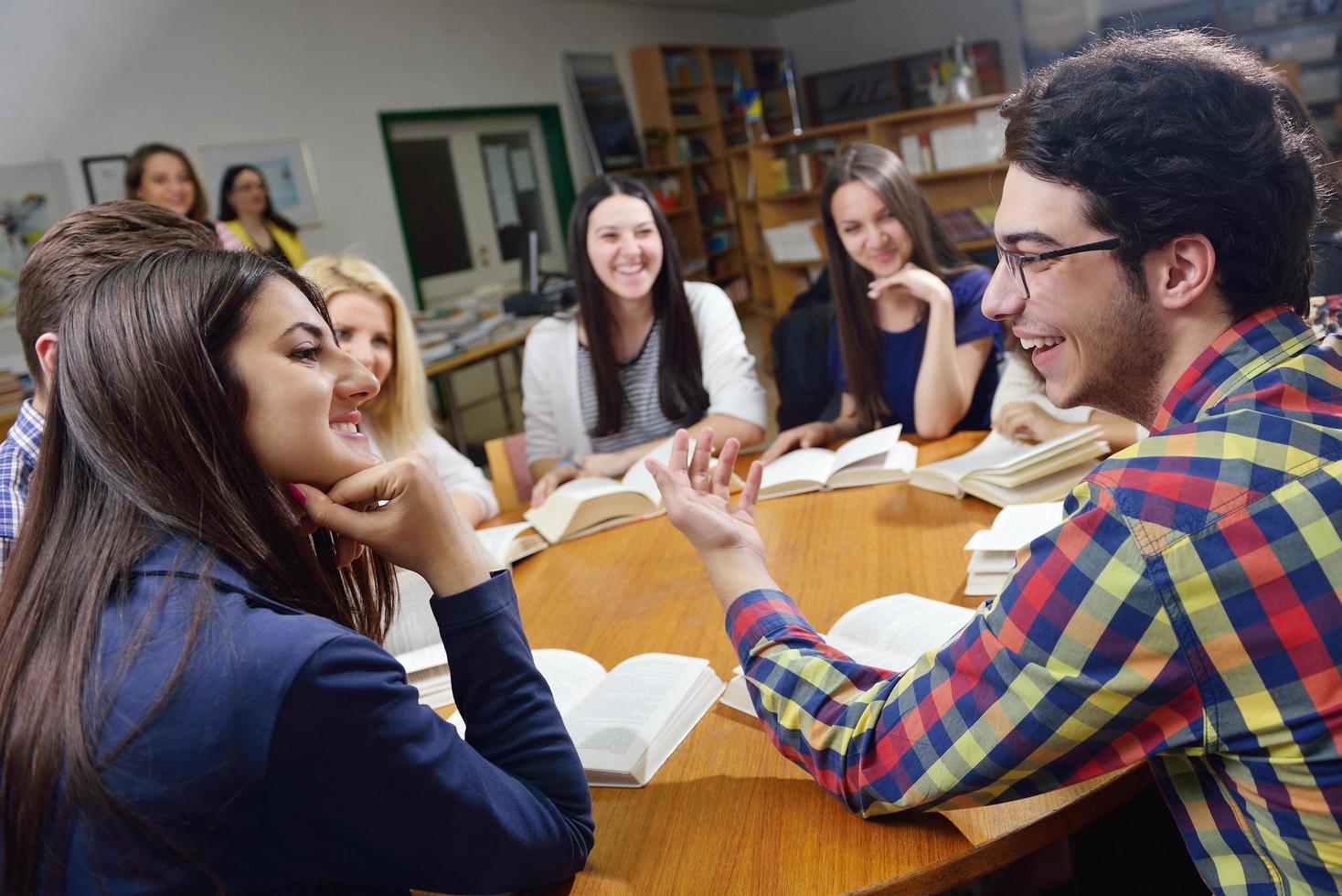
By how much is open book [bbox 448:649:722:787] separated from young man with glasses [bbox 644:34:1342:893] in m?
0.16

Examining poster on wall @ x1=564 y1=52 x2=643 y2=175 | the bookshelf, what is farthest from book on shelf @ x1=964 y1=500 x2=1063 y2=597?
the bookshelf

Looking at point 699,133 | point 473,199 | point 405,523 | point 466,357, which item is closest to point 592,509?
point 405,523

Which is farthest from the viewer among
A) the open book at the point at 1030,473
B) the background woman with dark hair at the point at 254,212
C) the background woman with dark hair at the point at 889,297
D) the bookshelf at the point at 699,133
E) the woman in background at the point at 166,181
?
the bookshelf at the point at 699,133

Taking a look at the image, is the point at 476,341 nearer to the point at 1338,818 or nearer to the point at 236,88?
the point at 236,88

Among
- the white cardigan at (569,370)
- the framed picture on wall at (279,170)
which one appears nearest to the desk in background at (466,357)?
the framed picture on wall at (279,170)

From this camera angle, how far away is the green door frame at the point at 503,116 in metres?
6.49

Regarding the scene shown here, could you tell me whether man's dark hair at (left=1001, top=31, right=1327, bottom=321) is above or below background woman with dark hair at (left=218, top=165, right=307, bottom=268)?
below

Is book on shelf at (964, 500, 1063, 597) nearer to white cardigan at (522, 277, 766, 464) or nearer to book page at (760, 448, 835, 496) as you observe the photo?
book page at (760, 448, 835, 496)

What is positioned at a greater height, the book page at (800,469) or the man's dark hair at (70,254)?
the man's dark hair at (70,254)

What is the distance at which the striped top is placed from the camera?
286 centimetres

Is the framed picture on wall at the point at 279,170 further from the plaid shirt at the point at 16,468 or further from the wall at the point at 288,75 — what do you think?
the plaid shirt at the point at 16,468

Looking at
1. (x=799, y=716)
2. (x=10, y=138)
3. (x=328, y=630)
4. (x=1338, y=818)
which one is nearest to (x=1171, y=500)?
(x=1338, y=818)

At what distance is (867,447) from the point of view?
2.05m

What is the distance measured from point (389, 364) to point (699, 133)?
25.7 feet
